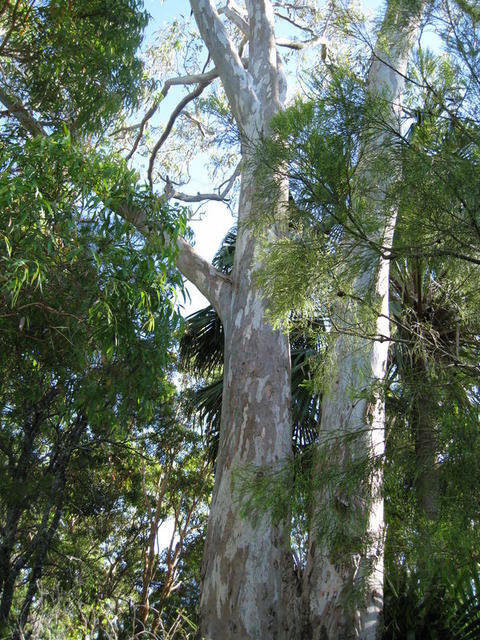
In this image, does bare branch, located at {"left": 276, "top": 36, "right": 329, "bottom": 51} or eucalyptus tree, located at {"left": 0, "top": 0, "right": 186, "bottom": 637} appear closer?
eucalyptus tree, located at {"left": 0, "top": 0, "right": 186, "bottom": 637}

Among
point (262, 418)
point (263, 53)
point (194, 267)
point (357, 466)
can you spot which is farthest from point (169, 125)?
point (357, 466)

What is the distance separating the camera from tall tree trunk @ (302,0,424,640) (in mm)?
2715

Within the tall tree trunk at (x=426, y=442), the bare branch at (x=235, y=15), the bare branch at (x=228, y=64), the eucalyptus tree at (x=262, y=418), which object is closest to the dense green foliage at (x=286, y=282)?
the tall tree trunk at (x=426, y=442)

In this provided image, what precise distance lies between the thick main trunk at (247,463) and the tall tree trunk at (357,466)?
0.79ft

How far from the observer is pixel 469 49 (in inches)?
92.0

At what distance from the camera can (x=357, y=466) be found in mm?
2719

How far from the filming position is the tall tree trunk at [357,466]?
8.91 feet

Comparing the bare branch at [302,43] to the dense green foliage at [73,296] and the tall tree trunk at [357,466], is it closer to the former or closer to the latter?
the dense green foliage at [73,296]

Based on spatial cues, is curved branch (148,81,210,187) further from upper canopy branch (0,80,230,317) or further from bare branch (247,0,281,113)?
upper canopy branch (0,80,230,317)

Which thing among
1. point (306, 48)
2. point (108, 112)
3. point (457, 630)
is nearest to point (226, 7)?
point (306, 48)

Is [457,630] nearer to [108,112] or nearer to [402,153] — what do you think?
[402,153]

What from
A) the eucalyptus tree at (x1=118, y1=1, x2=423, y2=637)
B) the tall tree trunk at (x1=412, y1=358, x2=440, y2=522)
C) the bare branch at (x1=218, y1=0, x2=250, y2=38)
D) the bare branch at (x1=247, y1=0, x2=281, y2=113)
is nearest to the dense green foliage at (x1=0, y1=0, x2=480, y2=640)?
the tall tree trunk at (x1=412, y1=358, x2=440, y2=522)

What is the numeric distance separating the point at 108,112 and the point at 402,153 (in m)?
3.71

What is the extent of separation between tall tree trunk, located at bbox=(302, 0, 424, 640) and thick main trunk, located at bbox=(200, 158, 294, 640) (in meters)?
0.24
